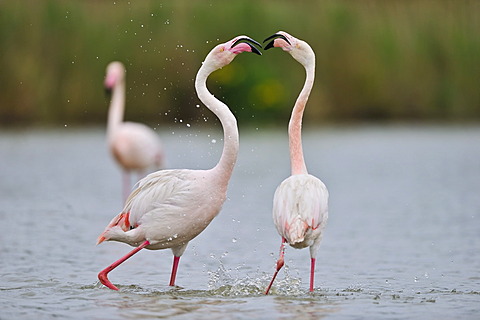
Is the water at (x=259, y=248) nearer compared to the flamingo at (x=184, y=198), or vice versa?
the water at (x=259, y=248)

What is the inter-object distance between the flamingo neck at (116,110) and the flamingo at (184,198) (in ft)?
21.2

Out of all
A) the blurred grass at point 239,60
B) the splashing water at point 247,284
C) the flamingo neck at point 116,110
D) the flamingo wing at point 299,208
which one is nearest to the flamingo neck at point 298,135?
the flamingo wing at point 299,208

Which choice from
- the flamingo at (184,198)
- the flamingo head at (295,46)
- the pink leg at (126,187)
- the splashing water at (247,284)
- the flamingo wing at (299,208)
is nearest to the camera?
the flamingo wing at (299,208)

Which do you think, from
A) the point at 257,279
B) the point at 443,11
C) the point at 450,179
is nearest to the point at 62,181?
the point at 450,179

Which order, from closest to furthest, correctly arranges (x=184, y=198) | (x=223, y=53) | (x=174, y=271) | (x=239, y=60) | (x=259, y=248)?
(x=184, y=198) → (x=223, y=53) → (x=174, y=271) → (x=259, y=248) → (x=239, y=60)

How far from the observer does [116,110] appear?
13.9 meters

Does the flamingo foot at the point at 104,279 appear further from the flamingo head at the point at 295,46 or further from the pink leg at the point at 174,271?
the flamingo head at the point at 295,46

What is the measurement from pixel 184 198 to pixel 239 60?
16.0m

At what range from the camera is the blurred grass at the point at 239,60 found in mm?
21375

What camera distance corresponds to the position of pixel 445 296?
6.91 m

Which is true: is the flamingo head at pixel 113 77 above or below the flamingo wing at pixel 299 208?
above

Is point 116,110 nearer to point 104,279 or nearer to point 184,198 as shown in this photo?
point 104,279

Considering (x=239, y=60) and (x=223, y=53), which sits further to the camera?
(x=239, y=60)

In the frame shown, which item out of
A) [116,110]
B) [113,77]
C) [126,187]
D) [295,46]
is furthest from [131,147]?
[295,46]
